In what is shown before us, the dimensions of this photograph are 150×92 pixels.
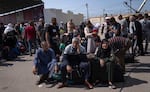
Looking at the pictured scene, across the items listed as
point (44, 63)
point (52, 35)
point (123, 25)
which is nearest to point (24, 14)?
point (123, 25)

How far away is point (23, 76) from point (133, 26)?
5.22 metres

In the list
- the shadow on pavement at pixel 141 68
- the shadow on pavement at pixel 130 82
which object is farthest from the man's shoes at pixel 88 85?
the shadow on pavement at pixel 141 68

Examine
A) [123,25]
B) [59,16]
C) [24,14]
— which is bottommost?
[123,25]

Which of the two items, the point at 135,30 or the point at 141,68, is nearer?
the point at 141,68

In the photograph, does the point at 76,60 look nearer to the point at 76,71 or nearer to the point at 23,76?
the point at 76,71

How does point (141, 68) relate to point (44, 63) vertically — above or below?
below

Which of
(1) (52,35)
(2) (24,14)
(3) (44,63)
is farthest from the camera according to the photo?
(2) (24,14)

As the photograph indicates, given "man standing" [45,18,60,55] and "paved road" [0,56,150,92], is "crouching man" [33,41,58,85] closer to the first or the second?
"paved road" [0,56,150,92]

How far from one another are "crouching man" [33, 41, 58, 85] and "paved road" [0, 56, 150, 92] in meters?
0.31

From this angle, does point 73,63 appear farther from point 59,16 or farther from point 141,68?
point 59,16

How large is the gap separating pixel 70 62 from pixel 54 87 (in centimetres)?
79

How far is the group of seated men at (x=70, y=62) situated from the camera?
30.3 ft

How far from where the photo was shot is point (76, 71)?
9414 millimetres

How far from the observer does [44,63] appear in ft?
32.2
